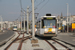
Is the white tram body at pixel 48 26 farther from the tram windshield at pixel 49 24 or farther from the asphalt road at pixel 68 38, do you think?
the asphalt road at pixel 68 38

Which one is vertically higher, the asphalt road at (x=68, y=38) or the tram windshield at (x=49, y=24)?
the tram windshield at (x=49, y=24)

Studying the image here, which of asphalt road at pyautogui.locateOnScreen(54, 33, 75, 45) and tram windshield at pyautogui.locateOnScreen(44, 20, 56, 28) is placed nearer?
asphalt road at pyautogui.locateOnScreen(54, 33, 75, 45)

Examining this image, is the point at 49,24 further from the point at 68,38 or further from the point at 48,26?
the point at 68,38

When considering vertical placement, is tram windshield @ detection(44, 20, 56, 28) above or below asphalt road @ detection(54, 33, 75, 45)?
above

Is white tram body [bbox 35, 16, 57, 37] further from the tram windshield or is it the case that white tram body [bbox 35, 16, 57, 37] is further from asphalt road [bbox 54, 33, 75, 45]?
asphalt road [bbox 54, 33, 75, 45]

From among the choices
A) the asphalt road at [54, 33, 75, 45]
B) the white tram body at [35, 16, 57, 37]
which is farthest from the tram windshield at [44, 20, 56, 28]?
the asphalt road at [54, 33, 75, 45]

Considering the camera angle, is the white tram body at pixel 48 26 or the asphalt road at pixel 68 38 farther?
the white tram body at pixel 48 26

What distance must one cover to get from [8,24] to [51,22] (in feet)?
385

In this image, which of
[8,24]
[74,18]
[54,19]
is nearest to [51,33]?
[54,19]

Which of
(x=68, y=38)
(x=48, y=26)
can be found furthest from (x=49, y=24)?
(x=68, y=38)

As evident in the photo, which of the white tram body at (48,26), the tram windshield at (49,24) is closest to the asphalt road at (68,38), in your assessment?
the white tram body at (48,26)

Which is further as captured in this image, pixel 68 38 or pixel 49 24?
pixel 68 38

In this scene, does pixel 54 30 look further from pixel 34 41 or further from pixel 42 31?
pixel 34 41

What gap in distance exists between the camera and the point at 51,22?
18.0m
